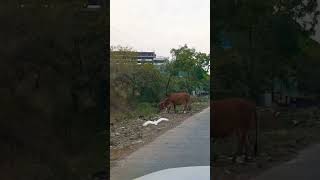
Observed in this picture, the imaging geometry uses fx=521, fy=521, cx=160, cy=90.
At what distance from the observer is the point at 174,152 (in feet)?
11.6

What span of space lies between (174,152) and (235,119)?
47 cm

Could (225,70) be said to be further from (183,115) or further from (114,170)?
(114,170)

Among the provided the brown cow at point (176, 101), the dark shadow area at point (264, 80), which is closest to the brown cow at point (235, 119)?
the dark shadow area at point (264, 80)

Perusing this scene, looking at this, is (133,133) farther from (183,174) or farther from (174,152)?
(183,174)

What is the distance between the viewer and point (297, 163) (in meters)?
3.35

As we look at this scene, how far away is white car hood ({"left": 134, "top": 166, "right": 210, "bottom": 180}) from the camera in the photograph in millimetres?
3404

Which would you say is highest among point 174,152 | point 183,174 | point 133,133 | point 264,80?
point 264,80
